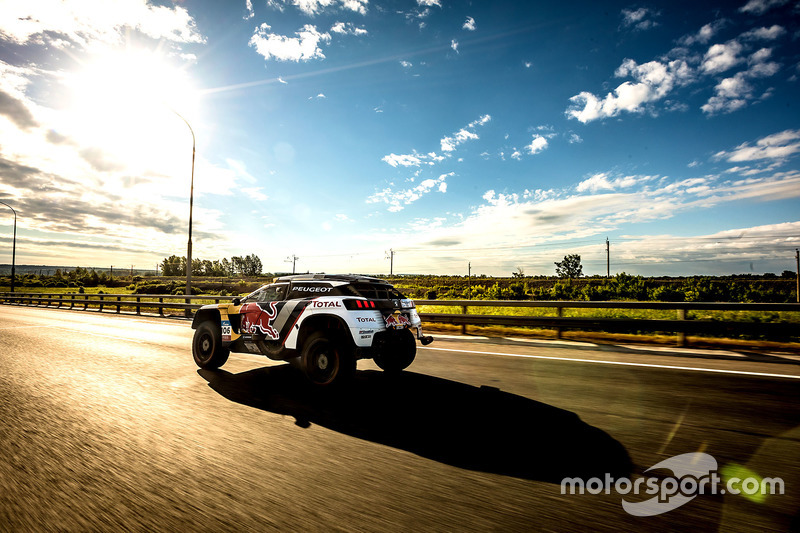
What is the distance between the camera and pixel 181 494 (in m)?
2.63

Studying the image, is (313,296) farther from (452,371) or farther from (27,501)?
(27,501)

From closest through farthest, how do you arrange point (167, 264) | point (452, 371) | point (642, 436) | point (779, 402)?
1. point (642, 436)
2. point (779, 402)
3. point (452, 371)
4. point (167, 264)

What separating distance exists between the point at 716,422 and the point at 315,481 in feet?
13.3

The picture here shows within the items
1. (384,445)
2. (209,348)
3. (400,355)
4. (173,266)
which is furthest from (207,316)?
(173,266)

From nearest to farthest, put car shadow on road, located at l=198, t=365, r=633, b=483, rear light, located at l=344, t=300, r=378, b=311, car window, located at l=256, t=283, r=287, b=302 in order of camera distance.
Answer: car shadow on road, located at l=198, t=365, r=633, b=483 → rear light, located at l=344, t=300, r=378, b=311 → car window, located at l=256, t=283, r=287, b=302

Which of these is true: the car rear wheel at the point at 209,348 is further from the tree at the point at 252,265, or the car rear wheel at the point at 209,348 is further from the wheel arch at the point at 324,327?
the tree at the point at 252,265

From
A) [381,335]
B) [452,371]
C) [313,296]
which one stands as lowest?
[452,371]

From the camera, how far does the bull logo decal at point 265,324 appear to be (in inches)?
245

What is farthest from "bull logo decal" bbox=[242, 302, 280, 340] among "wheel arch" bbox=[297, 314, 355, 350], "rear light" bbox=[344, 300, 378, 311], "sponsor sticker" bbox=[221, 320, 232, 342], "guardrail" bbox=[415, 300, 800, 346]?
"guardrail" bbox=[415, 300, 800, 346]

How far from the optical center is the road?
2373 millimetres

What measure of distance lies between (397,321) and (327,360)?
119 centimetres

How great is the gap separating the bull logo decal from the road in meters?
0.74

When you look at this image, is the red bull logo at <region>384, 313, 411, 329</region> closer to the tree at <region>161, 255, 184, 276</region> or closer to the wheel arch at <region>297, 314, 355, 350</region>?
the wheel arch at <region>297, 314, 355, 350</region>

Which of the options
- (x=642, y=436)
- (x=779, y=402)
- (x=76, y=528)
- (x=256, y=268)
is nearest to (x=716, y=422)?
(x=642, y=436)
